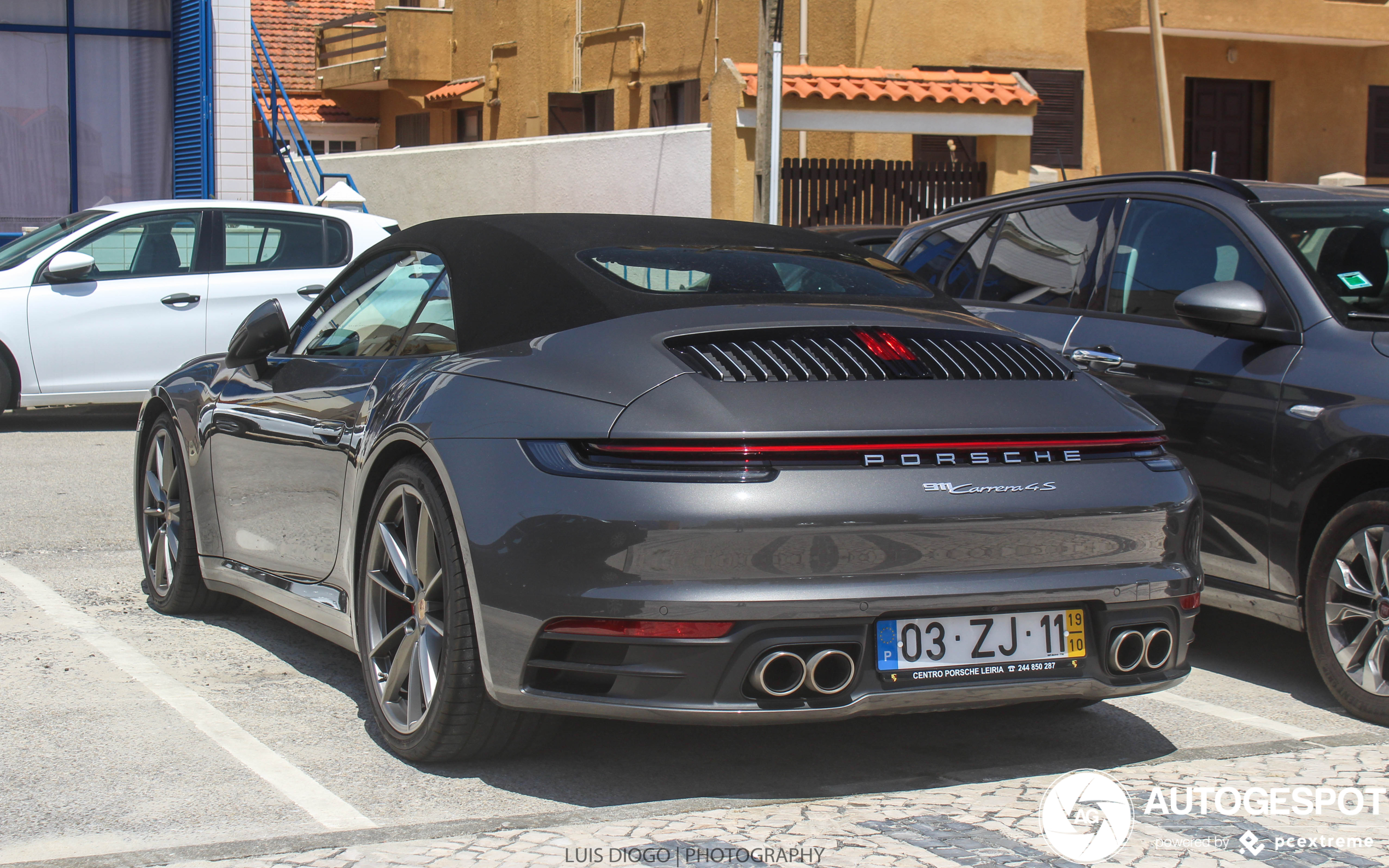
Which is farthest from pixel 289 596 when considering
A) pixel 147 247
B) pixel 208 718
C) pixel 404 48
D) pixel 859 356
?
pixel 404 48

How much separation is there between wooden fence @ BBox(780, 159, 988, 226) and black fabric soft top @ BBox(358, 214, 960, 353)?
1119 centimetres

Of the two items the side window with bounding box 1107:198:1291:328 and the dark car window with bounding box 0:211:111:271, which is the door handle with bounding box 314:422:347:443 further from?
the dark car window with bounding box 0:211:111:271

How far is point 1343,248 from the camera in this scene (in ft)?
17.9

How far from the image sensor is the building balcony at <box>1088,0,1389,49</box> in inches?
822

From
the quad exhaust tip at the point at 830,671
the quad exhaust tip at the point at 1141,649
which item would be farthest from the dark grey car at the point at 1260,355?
the quad exhaust tip at the point at 830,671

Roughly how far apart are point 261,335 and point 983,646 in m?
2.68

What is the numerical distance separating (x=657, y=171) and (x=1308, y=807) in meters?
15.3

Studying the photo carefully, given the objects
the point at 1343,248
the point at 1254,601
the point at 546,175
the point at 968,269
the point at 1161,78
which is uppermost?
the point at 1161,78

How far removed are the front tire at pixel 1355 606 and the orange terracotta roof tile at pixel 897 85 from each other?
12.2 meters

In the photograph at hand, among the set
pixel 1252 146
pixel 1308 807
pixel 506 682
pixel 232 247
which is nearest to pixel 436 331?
pixel 506 682

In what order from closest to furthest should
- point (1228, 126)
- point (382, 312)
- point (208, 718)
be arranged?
1. point (208, 718)
2. point (382, 312)
3. point (1228, 126)

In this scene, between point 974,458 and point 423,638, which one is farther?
point 423,638

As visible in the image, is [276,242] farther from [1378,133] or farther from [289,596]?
[1378,133]

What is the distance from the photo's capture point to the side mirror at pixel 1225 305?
508cm
